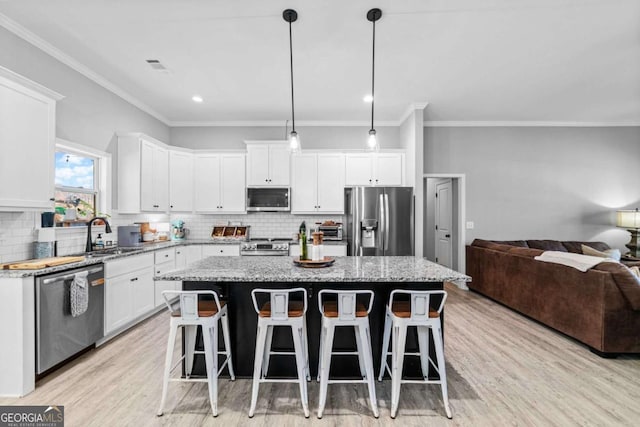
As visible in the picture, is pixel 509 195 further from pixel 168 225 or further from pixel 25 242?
pixel 25 242

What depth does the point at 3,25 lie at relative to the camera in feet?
8.75

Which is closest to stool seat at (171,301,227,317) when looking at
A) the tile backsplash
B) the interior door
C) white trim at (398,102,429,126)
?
the tile backsplash

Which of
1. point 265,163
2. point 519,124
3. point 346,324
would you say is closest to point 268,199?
point 265,163

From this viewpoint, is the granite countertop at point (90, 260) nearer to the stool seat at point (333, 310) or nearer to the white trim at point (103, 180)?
the white trim at point (103, 180)

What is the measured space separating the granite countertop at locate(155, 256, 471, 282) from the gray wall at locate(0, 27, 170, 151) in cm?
228

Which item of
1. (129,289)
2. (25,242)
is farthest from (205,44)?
(129,289)

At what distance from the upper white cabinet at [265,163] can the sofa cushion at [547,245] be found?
4.28 meters

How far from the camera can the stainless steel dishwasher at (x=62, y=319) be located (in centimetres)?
238

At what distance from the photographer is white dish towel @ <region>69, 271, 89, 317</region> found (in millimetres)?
2625

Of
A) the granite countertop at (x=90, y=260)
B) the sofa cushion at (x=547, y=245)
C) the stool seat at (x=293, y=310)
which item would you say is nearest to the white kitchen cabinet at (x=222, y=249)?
the granite countertop at (x=90, y=260)

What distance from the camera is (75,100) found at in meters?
3.47

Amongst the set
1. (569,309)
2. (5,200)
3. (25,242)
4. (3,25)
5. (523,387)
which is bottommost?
(523,387)

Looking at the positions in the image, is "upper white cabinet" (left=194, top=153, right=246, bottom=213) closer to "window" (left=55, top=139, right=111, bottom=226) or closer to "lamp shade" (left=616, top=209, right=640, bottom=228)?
"window" (left=55, top=139, right=111, bottom=226)

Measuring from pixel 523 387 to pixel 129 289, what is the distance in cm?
386
